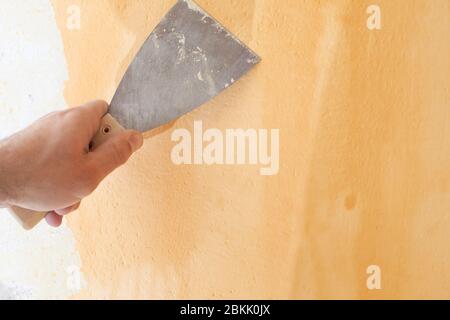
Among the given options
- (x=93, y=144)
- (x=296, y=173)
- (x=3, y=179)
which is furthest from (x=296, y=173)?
(x=3, y=179)

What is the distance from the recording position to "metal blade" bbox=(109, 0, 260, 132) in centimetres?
97

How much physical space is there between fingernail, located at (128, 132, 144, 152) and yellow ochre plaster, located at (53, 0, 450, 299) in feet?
0.22

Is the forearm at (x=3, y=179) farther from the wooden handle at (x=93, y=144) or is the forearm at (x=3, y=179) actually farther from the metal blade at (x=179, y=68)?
the metal blade at (x=179, y=68)

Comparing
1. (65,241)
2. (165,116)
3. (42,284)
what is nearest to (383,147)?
(165,116)

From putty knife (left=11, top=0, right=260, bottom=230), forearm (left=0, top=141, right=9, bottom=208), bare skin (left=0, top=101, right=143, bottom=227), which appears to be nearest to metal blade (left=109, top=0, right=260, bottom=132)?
putty knife (left=11, top=0, right=260, bottom=230)

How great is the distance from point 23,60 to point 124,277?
→ 653 millimetres

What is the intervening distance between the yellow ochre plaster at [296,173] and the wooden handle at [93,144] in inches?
4.3

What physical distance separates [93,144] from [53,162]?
126mm

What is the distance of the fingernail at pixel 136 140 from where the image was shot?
3.11 ft

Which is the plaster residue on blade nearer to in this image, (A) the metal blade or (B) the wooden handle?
(A) the metal blade

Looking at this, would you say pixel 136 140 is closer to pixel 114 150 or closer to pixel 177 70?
pixel 114 150

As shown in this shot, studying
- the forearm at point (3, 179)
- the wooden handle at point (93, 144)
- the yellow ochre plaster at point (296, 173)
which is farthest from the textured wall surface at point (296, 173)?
the forearm at point (3, 179)

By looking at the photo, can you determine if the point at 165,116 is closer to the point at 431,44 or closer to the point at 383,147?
the point at 383,147

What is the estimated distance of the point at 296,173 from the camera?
40.3 inches
